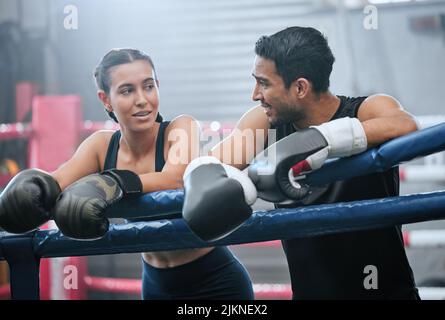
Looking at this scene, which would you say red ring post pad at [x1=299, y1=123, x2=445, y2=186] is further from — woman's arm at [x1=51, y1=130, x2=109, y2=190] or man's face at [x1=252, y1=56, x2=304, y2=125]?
woman's arm at [x1=51, y1=130, x2=109, y2=190]

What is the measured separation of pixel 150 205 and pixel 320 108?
13.3 inches

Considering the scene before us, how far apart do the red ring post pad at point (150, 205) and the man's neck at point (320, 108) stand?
0.93 feet

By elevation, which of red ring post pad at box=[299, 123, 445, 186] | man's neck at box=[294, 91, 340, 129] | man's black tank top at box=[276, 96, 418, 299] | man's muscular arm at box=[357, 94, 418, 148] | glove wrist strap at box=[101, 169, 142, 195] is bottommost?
man's black tank top at box=[276, 96, 418, 299]

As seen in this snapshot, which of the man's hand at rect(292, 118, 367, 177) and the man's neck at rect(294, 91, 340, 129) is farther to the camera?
the man's neck at rect(294, 91, 340, 129)

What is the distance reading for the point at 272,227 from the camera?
2.54 ft

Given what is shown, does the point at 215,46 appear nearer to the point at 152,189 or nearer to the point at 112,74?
the point at 112,74

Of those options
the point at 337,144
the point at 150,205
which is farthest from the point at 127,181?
the point at 337,144

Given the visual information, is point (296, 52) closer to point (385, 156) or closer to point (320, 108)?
point (320, 108)

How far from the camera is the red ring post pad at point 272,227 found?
75 cm

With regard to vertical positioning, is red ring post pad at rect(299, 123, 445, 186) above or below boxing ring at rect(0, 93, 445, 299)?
above

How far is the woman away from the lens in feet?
3.40

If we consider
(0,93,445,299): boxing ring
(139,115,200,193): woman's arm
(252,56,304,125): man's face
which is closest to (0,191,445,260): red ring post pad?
(0,93,445,299): boxing ring

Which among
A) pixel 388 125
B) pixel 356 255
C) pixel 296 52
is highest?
pixel 296 52

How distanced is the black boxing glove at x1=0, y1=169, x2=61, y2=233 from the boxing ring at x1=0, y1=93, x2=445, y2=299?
0.8 inches
